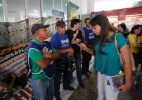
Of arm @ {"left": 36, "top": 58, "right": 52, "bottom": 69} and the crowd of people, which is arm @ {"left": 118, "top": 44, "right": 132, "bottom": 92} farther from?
arm @ {"left": 36, "top": 58, "right": 52, "bottom": 69}

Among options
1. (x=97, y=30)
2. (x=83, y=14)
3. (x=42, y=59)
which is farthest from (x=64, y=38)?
(x=83, y=14)

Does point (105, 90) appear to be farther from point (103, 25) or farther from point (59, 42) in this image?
point (59, 42)

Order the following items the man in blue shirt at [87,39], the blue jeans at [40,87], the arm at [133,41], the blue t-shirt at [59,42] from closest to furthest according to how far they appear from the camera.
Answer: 1. the blue jeans at [40,87]
2. the blue t-shirt at [59,42]
3. the arm at [133,41]
4. the man in blue shirt at [87,39]

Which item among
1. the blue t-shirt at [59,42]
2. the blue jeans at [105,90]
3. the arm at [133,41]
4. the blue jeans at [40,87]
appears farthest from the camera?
the arm at [133,41]

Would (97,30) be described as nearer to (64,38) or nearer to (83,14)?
(64,38)

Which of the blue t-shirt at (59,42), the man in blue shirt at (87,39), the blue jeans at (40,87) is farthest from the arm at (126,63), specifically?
the man in blue shirt at (87,39)

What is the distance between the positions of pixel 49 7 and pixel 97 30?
4.54 m

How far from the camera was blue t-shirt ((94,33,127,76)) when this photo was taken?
130 centimetres

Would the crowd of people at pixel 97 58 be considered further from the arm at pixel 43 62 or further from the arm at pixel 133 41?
the arm at pixel 133 41

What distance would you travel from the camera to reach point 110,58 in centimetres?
136

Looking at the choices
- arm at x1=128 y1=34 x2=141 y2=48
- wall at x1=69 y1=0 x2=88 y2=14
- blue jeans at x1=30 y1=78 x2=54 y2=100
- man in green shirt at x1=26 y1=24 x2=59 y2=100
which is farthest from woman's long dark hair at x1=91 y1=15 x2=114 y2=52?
wall at x1=69 y1=0 x2=88 y2=14

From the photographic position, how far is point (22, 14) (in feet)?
12.8

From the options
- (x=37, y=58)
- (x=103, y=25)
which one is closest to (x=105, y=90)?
(x=103, y=25)

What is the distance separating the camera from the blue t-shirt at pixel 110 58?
4.25ft
